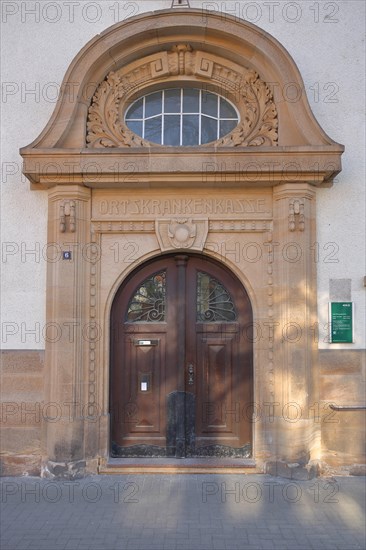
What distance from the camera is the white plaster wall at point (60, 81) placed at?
673 cm

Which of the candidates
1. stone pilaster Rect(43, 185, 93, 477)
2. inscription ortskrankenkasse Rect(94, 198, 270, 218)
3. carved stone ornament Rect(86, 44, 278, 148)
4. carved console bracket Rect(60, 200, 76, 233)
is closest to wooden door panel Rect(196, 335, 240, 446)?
stone pilaster Rect(43, 185, 93, 477)

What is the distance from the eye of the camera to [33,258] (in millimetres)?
6773

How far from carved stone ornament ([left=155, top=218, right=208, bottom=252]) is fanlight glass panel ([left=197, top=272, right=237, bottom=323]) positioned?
514 millimetres

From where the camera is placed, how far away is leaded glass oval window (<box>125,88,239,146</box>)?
7.20 meters

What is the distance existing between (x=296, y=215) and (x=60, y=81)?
3.62 metres

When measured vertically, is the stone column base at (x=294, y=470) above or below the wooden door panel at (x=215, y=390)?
below

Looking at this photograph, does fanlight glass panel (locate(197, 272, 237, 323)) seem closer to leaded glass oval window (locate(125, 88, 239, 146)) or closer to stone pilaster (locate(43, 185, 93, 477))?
stone pilaster (locate(43, 185, 93, 477))

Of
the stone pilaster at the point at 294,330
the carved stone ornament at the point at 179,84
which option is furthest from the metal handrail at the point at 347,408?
the carved stone ornament at the point at 179,84

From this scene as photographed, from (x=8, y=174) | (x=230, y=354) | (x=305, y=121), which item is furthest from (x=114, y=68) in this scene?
(x=230, y=354)

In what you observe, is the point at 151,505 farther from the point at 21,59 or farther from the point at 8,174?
the point at 21,59

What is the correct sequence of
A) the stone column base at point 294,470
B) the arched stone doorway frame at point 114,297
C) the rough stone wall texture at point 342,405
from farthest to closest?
1. the arched stone doorway frame at point 114,297
2. the rough stone wall texture at point 342,405
3. the stone column base at point 294,470

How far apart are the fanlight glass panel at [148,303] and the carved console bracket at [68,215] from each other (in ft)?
4.09

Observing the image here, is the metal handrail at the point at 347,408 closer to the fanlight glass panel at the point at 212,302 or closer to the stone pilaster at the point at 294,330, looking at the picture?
the stone pilaster at the point at 294,330

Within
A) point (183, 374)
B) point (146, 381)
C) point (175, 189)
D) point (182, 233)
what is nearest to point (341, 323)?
point (183, 374)
